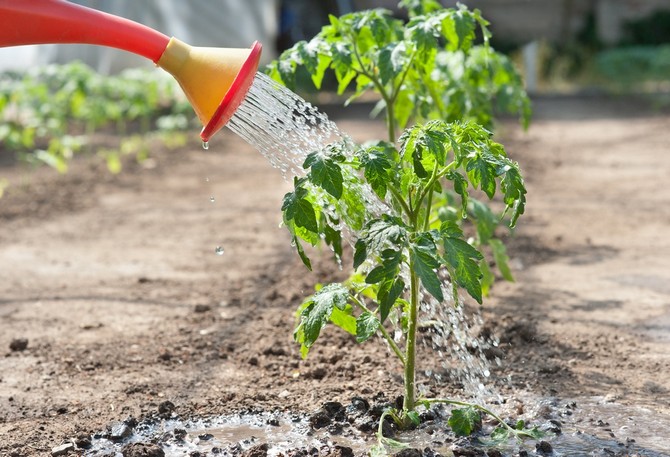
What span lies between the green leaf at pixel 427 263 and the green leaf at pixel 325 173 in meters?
0.25

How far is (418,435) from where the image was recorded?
3.10 m

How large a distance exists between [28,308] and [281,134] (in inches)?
84.5

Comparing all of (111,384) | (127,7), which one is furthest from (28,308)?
(127,7)

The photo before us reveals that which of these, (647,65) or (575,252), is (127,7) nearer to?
(647,65)

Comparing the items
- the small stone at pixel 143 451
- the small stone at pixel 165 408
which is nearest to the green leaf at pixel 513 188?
the small stone at pixel 143 451

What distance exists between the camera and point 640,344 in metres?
3.95

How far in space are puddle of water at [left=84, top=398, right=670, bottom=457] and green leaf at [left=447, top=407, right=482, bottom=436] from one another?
5cm

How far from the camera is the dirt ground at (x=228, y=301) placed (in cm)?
354

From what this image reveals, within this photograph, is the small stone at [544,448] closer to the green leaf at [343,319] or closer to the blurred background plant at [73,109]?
the green leaf at [343,319]

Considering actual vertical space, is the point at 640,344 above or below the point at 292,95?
below

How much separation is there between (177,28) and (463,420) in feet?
35.7

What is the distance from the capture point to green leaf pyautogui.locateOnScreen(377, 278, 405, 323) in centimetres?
260

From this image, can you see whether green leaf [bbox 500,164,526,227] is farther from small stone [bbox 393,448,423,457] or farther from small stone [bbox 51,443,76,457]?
small stone [bbox 51,443,76,457]

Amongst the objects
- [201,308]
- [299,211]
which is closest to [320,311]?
[299,211]
